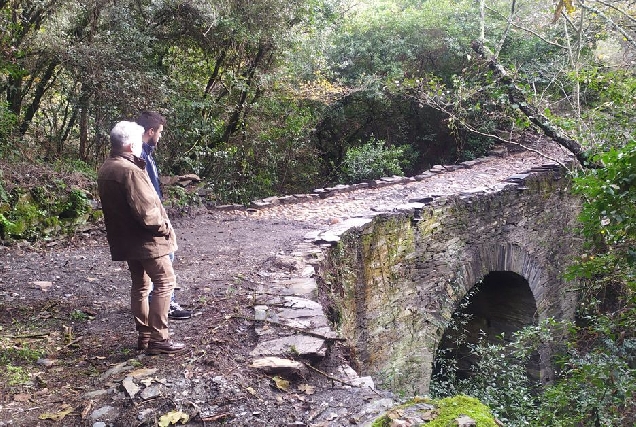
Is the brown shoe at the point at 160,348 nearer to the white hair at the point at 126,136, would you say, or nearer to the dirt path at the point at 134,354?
the dirt path at the point at 134,354

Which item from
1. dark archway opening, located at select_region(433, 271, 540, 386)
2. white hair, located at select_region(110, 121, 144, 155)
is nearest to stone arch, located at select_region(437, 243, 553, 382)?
dark archway opening, located at select_region(433, 271, 540, 386)

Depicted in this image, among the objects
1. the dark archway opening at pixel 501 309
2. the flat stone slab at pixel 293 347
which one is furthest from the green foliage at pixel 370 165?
the flat stone slab at pixel 293 347

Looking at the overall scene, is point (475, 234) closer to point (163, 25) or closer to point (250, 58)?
point (250, 58)

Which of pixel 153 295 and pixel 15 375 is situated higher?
pixel 153 295

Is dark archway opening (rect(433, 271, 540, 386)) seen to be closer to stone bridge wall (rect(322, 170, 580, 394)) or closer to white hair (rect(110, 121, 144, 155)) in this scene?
stone bridge wall (rect(322, 170, 580, 394))

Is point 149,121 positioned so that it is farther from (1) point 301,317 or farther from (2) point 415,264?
(2) point 415,264

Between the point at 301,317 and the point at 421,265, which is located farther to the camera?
the point at 421,265

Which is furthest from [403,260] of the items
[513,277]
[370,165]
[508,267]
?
[370,165]

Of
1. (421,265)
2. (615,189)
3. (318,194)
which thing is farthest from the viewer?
(318,194)

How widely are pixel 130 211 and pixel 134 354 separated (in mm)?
960

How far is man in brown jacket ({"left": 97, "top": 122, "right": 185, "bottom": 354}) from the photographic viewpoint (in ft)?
A: 10.4

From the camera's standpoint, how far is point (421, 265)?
7.36m

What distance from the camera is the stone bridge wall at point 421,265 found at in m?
6.23

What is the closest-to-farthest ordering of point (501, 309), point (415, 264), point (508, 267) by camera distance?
1. point (415, 264)
2. point (508, 267)
3. point (501, 309)
